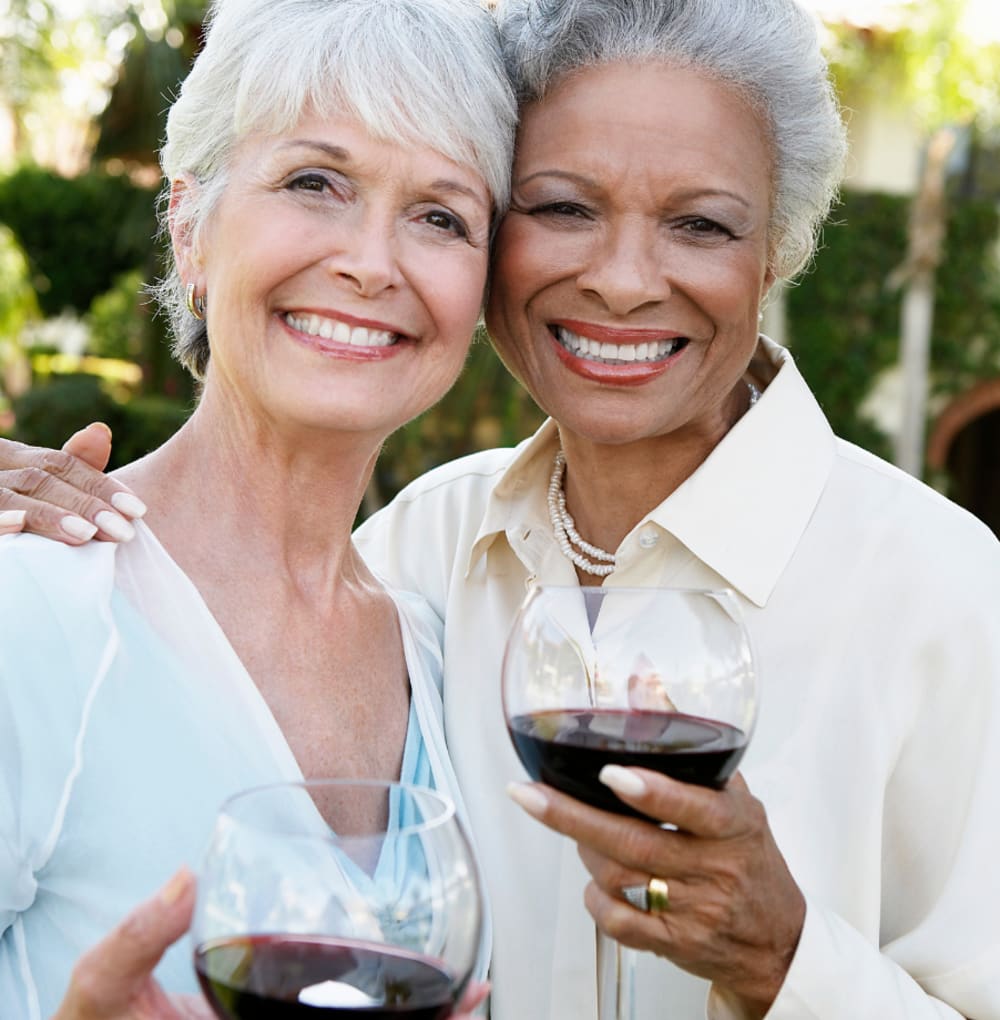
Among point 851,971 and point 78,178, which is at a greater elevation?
point 78,178

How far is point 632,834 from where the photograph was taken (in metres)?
1.81

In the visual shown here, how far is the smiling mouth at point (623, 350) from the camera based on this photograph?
9.38 ft

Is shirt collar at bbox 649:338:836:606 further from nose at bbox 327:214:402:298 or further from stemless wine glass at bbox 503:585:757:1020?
stemless wine glass at bbox 503:585:757:1020

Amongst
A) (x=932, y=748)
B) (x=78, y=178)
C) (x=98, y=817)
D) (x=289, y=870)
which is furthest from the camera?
(x=78, y=178)

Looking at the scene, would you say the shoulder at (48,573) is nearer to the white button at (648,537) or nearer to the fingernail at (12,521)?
the fingernail at (12,521)

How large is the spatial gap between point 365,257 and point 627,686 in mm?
1004

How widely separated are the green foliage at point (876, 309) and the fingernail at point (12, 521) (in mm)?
18162

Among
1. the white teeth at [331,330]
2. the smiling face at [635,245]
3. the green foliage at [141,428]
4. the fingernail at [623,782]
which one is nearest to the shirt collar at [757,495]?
the smiling face at [635,245]

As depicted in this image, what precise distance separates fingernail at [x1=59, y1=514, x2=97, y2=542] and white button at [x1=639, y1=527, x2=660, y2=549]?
3.47 feet

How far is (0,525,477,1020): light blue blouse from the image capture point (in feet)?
7.03

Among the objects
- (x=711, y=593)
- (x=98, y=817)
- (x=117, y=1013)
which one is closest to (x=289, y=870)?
(x=117, y=1013)

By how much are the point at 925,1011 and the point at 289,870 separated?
1.39 metres

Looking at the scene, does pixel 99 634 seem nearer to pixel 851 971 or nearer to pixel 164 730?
pixel 164 730

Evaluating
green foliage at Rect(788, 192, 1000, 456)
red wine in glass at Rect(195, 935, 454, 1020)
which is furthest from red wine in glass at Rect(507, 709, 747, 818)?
green foliage at Rect(788, 192, 1000, 456)
